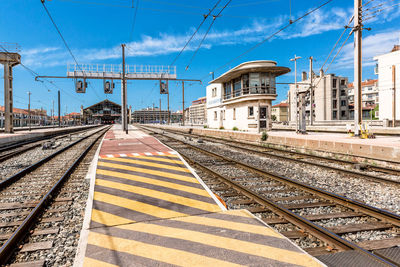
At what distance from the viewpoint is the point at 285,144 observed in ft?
54.2

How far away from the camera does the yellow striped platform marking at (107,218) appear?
13.3 ft

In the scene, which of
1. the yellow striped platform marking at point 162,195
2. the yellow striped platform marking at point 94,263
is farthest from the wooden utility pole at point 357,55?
the yellow striped platform marking at point 94,263

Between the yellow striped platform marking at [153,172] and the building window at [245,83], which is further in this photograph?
the building window at [245,83]

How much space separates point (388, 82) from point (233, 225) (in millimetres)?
53732

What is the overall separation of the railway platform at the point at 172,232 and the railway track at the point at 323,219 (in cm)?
40

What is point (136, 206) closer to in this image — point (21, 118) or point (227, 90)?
point (227, 90)

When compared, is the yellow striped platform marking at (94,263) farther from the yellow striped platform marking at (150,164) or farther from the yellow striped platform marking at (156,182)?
the yellow striped platform marking at (150,164)

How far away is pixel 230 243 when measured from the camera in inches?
131

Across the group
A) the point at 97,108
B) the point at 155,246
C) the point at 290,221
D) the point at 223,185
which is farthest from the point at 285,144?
the point at 97,108

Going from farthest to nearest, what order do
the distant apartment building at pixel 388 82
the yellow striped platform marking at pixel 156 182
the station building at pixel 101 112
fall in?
the station building at pixel 101 112, the distant apartment building at pixel 388 82, the yellow striped platform marking at pixel 156 182

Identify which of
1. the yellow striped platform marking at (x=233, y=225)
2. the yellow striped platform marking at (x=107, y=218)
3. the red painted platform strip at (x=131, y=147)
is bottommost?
the yellow striped platform marking at (x=233, y=225)

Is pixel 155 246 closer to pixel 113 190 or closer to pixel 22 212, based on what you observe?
pixel 113 190

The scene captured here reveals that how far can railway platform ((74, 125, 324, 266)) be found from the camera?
2.97 m

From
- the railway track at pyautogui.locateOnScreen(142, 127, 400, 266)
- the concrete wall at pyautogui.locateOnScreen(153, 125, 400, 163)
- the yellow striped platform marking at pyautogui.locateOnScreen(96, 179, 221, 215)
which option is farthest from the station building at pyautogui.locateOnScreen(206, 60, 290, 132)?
the yellow striped platform marking at pyautogui.locateOnScreen(96, 179, 221, 215)
